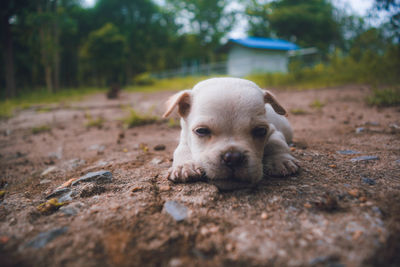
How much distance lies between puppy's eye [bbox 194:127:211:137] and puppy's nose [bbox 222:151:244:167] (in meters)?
0.35

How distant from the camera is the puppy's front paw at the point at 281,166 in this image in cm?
237

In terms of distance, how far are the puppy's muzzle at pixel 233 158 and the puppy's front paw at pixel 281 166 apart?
0.60m

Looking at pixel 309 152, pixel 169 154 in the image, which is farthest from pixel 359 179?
pixel 169 154

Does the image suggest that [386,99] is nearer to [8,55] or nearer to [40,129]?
[40,129]

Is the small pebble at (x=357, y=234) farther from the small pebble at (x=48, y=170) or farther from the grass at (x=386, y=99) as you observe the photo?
the grass at (x=386, y=99)

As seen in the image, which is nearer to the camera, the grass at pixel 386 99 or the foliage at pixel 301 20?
the grass at pixel 386 99

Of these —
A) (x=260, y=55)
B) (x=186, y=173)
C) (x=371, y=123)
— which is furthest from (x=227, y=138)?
(x=260, y=55)

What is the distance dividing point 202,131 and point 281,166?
0.93 meters

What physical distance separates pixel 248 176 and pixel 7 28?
19760 millimetres

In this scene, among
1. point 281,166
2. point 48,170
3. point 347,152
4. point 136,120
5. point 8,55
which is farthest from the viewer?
point 8,55

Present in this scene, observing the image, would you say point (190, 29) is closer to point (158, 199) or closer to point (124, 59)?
point (124, 59)

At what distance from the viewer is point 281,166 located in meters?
2.40

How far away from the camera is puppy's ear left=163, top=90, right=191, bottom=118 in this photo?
2467 millimetres

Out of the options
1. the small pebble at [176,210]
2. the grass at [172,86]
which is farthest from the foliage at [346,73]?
Answer: the small pebble at [176,210]
